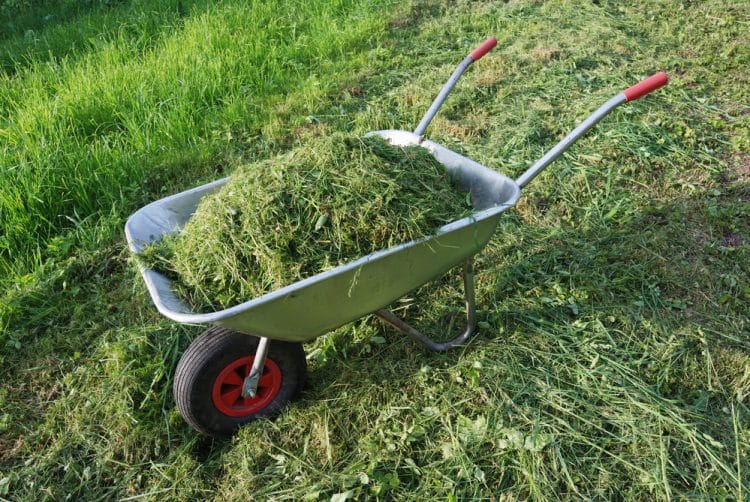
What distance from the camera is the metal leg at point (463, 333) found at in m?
2.44

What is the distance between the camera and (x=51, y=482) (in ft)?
7.47

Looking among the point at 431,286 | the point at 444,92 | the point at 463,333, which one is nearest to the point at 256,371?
the point at 463,333

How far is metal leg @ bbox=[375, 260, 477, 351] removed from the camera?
2440mm

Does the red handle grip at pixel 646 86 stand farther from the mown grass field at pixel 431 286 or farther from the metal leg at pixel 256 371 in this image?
the metal leg at pixel 256 371

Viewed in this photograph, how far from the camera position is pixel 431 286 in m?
3.04

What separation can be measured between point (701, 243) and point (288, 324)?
2.49 metres

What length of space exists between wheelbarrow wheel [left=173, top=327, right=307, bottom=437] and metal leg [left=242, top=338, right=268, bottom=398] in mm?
69

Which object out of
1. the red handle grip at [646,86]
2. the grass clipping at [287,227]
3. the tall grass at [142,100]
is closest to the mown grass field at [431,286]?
the tall grass at [142,100]

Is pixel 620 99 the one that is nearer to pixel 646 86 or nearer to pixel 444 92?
pixel 646 86

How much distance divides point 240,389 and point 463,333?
42.6 inches

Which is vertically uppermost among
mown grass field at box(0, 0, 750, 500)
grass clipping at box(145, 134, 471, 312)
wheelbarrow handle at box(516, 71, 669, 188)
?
wheelbarrow handle at box(516, 71, 669, 188)

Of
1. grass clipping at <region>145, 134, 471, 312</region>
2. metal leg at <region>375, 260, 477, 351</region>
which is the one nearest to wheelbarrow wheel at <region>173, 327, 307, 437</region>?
grass clipping at <region>145, 134, 471, 312</region>

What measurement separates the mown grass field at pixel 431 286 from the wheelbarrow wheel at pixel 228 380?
3.8 inches

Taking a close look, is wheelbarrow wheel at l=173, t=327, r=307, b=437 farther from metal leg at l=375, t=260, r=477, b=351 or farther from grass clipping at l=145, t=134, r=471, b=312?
metal leg at l=375, t=260, r=477, b=351
